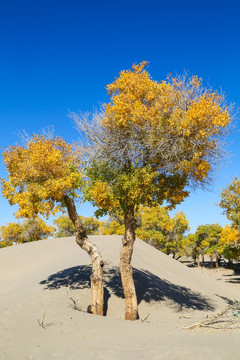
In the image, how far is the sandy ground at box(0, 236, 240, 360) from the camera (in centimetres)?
738

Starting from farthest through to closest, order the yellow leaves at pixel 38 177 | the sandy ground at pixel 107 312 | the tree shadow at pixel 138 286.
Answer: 1. the tree shadow at pixel 138 286
2. the yellow leaves at pixel 38 177
3. the sandy ground at pixel 107 312

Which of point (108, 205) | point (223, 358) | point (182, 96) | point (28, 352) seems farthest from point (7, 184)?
point (223, 358)

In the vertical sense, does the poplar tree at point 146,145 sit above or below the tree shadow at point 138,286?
above

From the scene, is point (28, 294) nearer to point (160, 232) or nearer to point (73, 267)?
point (73, 267)

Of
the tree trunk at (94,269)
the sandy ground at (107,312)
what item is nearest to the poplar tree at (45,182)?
the tree trunk at (94,269)

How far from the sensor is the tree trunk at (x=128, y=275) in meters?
12.2

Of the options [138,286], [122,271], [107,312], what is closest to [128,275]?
[122,271]

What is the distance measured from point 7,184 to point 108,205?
4389 mm

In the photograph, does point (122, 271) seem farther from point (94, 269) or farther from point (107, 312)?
point (107, 312)

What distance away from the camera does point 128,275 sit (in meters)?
12.6

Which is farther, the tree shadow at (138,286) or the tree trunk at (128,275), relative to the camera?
the tree shadow at (138,286)

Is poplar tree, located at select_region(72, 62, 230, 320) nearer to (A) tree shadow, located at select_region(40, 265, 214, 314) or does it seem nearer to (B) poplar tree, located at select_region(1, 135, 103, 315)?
(B) poplar tree, located at select_region(1, 135, 103, 315)

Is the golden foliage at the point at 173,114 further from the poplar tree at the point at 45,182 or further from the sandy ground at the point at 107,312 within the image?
the sandy ground at the point at 107,312

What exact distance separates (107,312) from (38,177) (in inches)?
285
